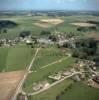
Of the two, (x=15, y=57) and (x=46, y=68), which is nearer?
(x=46, y=68)

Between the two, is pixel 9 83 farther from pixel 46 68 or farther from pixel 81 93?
pixel 81 93

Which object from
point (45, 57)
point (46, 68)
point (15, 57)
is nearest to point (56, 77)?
point (46, 68)

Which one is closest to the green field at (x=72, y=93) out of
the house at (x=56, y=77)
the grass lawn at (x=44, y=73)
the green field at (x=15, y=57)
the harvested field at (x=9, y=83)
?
the house at (x=56, y=77)

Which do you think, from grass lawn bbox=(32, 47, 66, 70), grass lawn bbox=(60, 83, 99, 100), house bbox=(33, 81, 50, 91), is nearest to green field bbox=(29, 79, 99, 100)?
grass lawn bbox=(60, 83, 99, 100)

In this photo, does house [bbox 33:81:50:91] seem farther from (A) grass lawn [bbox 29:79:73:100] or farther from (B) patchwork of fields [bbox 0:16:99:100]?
(A) grass lawn [bbox 29:79:73:100]

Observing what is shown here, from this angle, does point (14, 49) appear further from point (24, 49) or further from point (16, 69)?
point (16, 69)

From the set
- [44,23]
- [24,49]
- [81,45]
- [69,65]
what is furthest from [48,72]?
[44,23]

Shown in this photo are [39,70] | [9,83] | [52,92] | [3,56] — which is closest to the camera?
[52,92]
